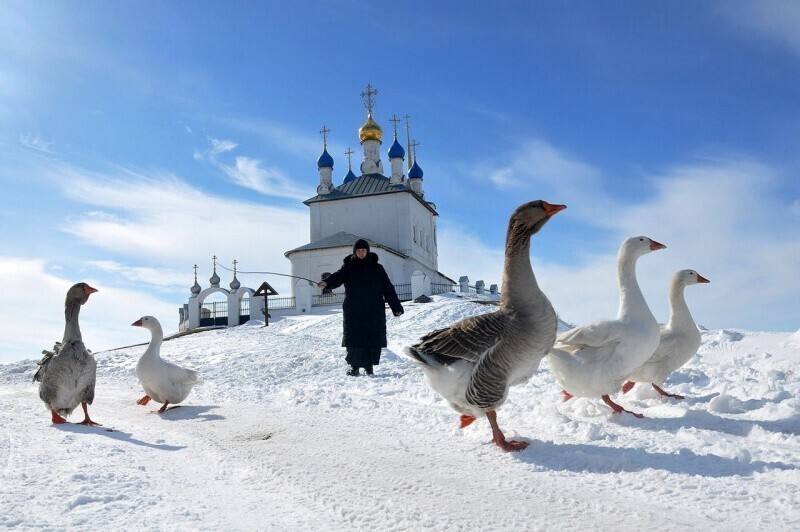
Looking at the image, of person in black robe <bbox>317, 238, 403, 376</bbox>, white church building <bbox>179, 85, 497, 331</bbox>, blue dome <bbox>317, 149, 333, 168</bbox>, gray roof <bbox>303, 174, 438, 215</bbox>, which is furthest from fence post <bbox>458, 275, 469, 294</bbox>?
person in black robe <bbox>317, 238, 403, 376</bbox>

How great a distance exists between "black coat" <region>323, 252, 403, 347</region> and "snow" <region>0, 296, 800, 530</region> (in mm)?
2058

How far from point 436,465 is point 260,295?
2569cm

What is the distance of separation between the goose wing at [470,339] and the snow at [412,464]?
63 centimetres

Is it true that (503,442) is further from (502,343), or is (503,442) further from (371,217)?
(371,217)

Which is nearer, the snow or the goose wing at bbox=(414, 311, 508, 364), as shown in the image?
the snow

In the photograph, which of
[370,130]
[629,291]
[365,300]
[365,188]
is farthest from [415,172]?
[629,291]

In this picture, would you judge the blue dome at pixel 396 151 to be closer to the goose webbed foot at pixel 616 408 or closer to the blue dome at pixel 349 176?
the blue dome at pixel 349 176

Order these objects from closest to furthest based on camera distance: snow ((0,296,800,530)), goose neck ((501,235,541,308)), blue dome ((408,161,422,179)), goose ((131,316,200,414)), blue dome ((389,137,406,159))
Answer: snow ((0,296,800,530)), goose neck ((501,235,541,308)), goose ((131,316,200,414)), blue dome ((389,137,406,159)), blue dome ((408,161,422,179))

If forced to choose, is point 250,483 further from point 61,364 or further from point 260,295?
point 260,295

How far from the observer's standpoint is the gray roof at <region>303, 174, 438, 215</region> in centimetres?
4000

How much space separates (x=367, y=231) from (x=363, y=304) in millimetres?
31124

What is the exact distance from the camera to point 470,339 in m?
4.34

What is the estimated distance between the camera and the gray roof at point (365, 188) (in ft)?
131

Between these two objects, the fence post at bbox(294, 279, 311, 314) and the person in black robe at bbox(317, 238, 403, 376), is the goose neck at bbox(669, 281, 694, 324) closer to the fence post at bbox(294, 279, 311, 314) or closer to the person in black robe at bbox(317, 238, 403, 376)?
the person in black robe at bbox(317, 238, 403, 376)
